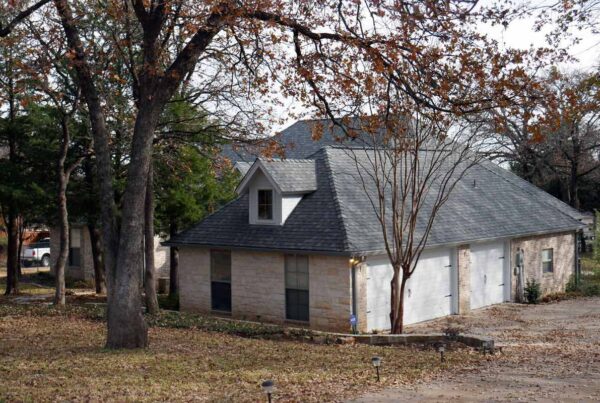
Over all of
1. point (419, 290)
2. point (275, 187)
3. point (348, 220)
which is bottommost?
point (419, 290)

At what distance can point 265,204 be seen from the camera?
2372cm

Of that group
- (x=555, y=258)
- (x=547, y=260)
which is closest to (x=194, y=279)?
(x=547, y=260)

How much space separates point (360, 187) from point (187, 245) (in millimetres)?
6158

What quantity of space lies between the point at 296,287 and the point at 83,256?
59.8ft

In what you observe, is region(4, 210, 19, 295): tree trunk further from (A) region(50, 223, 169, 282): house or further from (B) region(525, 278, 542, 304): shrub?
(B) region(525, 278, 542, 304): shrub

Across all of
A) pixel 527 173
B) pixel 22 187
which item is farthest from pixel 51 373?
pixel 527 173

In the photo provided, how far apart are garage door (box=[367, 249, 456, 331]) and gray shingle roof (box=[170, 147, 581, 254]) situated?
74 cm

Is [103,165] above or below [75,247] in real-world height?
above

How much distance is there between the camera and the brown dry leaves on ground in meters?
10.9

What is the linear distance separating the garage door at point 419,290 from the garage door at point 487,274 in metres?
1.66

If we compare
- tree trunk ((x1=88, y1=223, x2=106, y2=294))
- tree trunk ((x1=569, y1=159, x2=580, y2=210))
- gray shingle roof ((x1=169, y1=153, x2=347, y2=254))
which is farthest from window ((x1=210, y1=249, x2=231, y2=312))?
tree trunk ((x1=569, y1=159, x2=580, y2=210))

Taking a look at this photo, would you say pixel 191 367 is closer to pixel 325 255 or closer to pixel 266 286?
pixel 325 255

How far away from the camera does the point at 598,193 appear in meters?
57.1

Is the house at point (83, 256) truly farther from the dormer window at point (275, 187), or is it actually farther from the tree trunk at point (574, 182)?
the tree trunk at point (574, 182)
